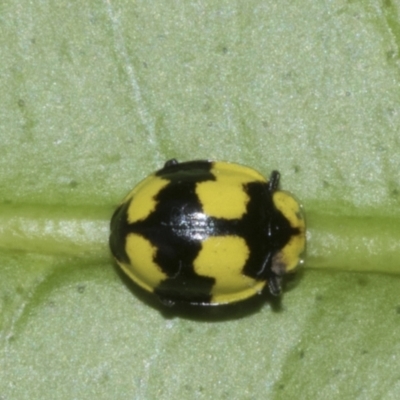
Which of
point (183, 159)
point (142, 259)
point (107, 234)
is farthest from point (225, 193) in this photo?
point (107, 234)

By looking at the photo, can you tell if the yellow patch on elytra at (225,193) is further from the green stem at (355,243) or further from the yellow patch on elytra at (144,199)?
the green stem at (355,243)

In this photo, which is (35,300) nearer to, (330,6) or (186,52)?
(186,52)

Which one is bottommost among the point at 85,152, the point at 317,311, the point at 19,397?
the point at 19,397

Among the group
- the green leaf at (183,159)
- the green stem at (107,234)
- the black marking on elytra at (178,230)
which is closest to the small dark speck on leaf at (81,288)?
the green leaf at (183,159)

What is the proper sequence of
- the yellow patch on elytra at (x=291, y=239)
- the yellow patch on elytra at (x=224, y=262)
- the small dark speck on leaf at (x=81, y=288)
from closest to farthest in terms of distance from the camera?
the yellow patch on elytra at (x=224, y=262) < the yellow patch on elytra at (x=291, y=239) < the small dark speck on leaf at (x=81, y=288)

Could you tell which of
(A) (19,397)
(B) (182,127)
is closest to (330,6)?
(B) (182,127)

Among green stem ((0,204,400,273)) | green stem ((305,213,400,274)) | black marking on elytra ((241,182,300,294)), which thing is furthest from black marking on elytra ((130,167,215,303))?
green stem ((305,213,400,274))

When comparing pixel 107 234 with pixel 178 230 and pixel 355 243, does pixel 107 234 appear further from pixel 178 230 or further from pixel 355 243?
pixel 355 243
